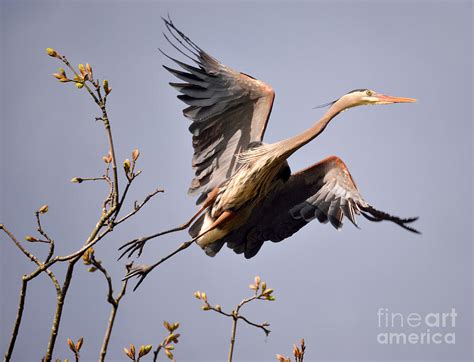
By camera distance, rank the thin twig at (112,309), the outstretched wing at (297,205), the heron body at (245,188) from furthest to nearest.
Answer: the outstretched wing at (297,205)
the heron body at (245,188)
the thin twig at (112,309)

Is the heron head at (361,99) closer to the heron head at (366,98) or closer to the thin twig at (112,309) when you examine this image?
the heron head at (366,98)

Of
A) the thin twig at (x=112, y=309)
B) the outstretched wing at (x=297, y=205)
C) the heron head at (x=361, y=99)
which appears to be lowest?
the thin twig at (x=112, y=309)

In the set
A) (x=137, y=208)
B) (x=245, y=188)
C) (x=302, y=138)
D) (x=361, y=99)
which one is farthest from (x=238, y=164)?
(x=137, y=208)

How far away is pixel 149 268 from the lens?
23.7 feet

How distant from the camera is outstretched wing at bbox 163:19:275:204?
808 centimetres

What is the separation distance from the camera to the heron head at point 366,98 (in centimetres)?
819

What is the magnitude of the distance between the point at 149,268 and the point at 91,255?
7.67 feet

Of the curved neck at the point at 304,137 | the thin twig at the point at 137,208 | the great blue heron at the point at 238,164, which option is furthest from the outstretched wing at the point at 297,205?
the thin twig at the point at 137,208

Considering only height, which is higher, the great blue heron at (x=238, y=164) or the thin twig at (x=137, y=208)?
the great blue heron at (x=238, y=164)

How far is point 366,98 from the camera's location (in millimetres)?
8398

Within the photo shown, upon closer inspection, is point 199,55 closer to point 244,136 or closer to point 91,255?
point 244,136

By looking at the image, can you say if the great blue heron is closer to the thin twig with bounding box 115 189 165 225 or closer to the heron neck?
the heron neck

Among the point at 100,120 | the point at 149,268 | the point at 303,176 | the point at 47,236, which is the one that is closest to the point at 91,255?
the point at 47,236

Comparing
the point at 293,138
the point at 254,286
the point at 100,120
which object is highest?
the point at 293,138
